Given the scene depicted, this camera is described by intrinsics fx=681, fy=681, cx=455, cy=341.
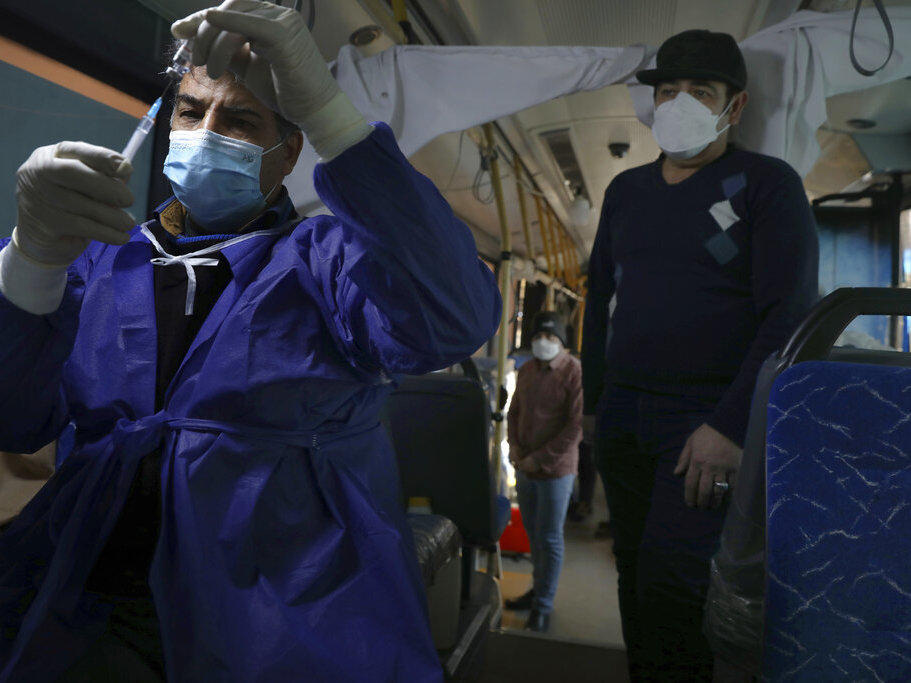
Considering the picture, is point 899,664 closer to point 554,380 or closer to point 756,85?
point 756,85

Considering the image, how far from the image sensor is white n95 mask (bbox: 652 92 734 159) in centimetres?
175

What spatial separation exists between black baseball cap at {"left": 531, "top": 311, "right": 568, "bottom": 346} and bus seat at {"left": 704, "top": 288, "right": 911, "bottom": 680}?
141 inches

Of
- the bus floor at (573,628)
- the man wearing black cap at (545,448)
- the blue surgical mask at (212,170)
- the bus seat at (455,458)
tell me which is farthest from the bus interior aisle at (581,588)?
the blue surgical mask at (212,170)

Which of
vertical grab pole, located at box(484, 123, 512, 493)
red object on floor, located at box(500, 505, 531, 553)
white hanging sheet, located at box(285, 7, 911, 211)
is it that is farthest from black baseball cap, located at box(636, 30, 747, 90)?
red object on floor, located at box(500, 505, 531, 553)

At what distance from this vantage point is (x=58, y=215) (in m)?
0.85

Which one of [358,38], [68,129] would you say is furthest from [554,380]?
[68,129]

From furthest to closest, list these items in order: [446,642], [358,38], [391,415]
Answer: [358,38], [391,415], [446,642]

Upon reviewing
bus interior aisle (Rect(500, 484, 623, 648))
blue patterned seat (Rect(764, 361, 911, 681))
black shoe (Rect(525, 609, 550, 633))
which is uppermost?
blue patterned seat (Rect(764, 361, 911, 681))

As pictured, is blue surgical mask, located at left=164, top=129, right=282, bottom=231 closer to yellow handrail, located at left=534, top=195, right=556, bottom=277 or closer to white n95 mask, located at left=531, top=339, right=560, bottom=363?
white n95 mask, located at left=531, top=339, right=560, bottom=363

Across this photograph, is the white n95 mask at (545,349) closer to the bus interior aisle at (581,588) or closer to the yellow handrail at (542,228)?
the yellow handrail at (542,228)

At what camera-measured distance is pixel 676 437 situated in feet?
5.45

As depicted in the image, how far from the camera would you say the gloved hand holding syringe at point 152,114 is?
2.86 ft

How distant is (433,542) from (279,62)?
4.15 feet

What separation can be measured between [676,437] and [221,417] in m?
1.13
